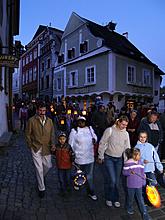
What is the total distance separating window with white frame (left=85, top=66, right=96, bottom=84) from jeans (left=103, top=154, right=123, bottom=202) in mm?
20666

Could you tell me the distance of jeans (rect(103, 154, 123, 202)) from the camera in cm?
514

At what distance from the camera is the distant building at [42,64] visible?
37.2 meters

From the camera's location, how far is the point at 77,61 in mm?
28516

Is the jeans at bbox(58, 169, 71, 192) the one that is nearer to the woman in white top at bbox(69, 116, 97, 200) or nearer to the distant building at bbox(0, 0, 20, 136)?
the woman in white top at bbox(69, 116, 97, 200)

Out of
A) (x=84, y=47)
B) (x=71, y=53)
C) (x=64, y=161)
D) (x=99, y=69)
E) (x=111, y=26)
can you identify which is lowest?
(x=64, y=161)

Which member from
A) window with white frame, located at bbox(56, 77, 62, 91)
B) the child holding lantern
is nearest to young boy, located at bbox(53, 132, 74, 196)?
the child holding lantern

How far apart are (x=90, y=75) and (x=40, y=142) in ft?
70.5

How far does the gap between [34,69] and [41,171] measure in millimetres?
41690

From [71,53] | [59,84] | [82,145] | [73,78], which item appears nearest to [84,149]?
[82,145]

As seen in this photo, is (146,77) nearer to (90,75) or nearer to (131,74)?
(131,74)

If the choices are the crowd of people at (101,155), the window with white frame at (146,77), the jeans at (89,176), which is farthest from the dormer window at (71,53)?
the jeans at (89,176)

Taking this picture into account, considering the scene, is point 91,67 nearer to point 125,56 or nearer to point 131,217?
point 125,56

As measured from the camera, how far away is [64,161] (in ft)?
18.7

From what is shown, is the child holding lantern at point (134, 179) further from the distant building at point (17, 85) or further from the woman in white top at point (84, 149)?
the distant building at point (17, 85)
